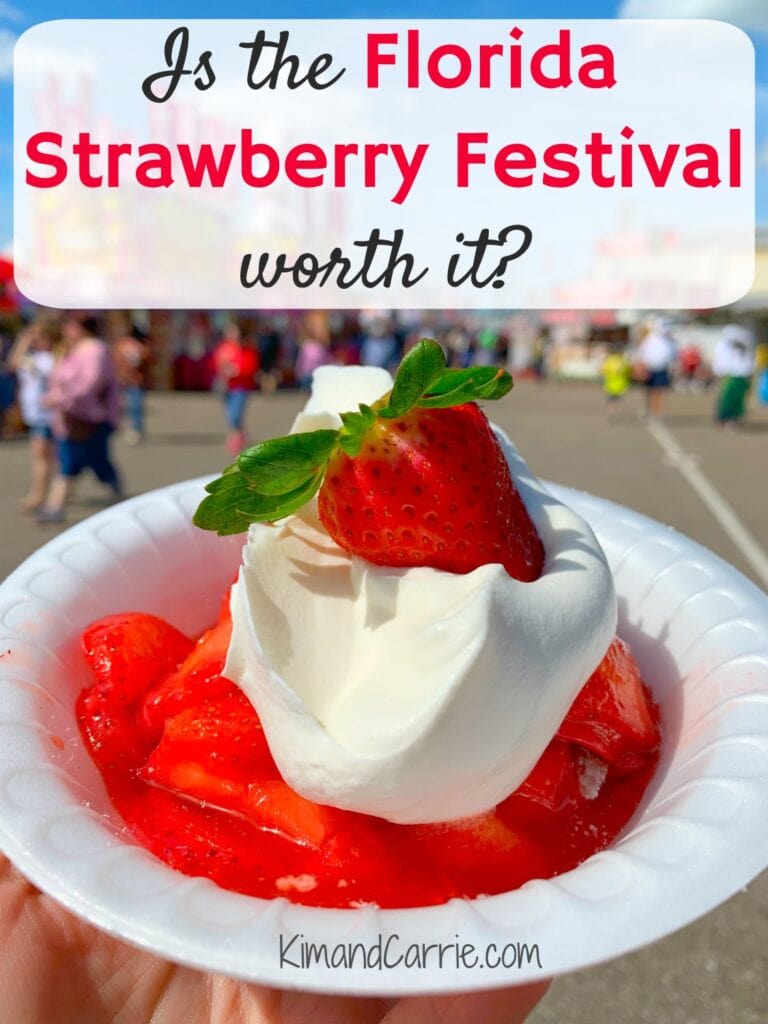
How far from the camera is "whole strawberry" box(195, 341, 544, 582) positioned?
1.10 metres

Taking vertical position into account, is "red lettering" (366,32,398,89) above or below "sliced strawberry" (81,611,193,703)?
above

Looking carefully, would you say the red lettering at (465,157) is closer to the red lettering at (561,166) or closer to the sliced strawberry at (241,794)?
the red lettering at (561,166)

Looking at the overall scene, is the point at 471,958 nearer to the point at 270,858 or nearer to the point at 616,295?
the point at 270,858

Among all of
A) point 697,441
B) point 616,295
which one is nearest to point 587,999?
point 697,441

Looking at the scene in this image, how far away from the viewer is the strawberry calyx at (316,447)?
1.09 meters

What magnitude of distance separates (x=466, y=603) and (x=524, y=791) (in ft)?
1.06

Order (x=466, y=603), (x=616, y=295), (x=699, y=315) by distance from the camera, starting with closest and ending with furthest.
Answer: (x=466, y=603)
(x=616, y=295)
(x=699, y=315)

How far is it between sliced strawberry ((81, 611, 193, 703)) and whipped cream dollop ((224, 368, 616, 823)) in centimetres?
29

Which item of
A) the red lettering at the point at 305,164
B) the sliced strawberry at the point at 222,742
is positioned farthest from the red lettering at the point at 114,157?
the sliced strawberry at the point at 222,742

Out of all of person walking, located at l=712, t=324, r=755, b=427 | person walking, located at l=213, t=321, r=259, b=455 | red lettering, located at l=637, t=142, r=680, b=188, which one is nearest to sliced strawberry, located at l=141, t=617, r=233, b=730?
red lettering, located at l=637, t=142, r=680, b=188

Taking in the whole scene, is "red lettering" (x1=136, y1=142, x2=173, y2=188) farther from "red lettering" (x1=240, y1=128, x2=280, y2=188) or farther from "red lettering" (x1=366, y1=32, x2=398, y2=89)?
"red lettering" (x1=366, y1=32, x2=398, y2=89)

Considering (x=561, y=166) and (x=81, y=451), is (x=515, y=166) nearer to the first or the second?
(x=561, y=166)

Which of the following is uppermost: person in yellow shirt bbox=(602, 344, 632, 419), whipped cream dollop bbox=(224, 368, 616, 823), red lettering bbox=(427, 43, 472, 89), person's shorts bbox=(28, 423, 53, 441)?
red lettering bbox=(427, 43, 472, 89)

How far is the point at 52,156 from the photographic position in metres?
2.76
